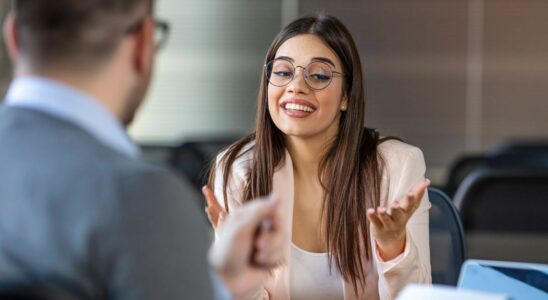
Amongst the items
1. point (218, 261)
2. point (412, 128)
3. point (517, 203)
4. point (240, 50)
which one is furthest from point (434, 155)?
point (218, 261)

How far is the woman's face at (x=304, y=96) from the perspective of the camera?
8.91 ft

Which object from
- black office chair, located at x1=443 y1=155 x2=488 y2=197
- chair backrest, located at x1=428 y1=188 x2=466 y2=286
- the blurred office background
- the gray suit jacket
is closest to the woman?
chair backrest, located at x1=428 y1=188 x2=466 y2=286

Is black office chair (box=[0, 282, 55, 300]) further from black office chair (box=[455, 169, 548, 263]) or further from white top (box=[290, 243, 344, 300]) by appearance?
black office chair (box=[455, 169, 548, 263])

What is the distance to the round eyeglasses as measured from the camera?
2736 mm

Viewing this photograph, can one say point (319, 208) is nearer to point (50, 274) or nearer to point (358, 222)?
point (358, 222)

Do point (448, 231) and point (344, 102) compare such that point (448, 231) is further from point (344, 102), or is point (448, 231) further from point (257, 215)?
point (257, 215)

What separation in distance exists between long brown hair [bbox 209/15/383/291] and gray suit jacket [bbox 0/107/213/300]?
4.47 feet

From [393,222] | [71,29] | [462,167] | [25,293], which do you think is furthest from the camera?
[462,167]

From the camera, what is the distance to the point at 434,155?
8.10 meters

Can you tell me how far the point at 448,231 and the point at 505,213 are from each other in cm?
125

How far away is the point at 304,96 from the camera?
272cm

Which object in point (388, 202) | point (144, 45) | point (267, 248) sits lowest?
point (388, 202)

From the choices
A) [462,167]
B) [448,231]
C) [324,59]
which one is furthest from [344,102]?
[462,167]

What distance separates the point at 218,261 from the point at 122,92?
251 mm
